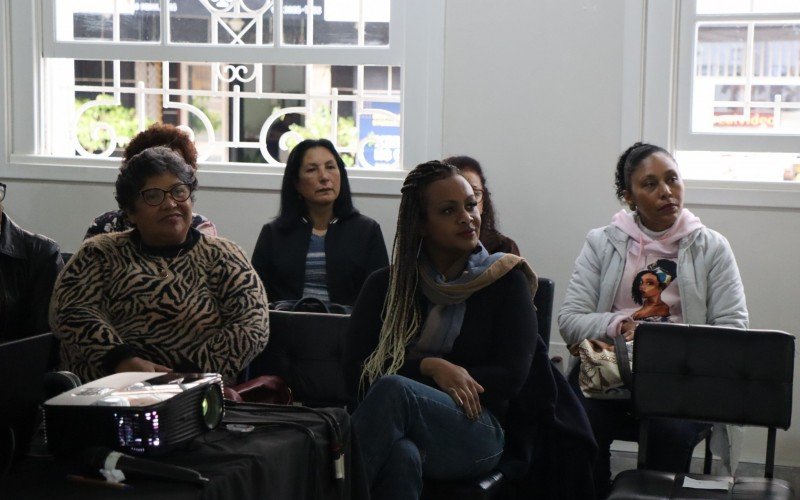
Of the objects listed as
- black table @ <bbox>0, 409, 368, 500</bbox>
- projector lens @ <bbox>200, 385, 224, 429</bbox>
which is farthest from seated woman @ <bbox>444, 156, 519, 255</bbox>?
projector lens @ <bbox>200, 385, 224, 429</bbox>

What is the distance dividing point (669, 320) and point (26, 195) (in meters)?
2.85

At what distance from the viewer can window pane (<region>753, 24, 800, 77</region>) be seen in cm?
412

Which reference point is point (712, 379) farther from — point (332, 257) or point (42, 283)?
point (42, 283)

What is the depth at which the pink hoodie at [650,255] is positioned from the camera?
3658mm

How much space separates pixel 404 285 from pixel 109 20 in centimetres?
255

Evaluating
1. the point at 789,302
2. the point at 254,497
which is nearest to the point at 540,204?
the point at 789,302

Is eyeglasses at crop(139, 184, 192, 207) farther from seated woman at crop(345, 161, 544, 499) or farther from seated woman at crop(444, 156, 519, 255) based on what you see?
seated woman at crop(444, 156, 519, 255)

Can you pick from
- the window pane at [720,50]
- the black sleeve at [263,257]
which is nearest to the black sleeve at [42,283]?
the black sleeve at [263,257]

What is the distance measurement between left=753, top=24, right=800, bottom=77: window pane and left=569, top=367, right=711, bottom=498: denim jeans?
1.53 meters

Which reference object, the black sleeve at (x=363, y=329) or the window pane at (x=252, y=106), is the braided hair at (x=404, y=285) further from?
the window pane at (x=252, y=106)

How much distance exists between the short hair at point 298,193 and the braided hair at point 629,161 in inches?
39.5

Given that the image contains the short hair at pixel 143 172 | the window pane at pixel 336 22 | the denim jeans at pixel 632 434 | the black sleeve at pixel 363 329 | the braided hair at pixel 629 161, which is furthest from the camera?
the window pane at pixel 336 22

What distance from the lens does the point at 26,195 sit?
4715mm

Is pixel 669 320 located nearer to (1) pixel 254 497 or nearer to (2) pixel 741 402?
(2) pixel 741 402
